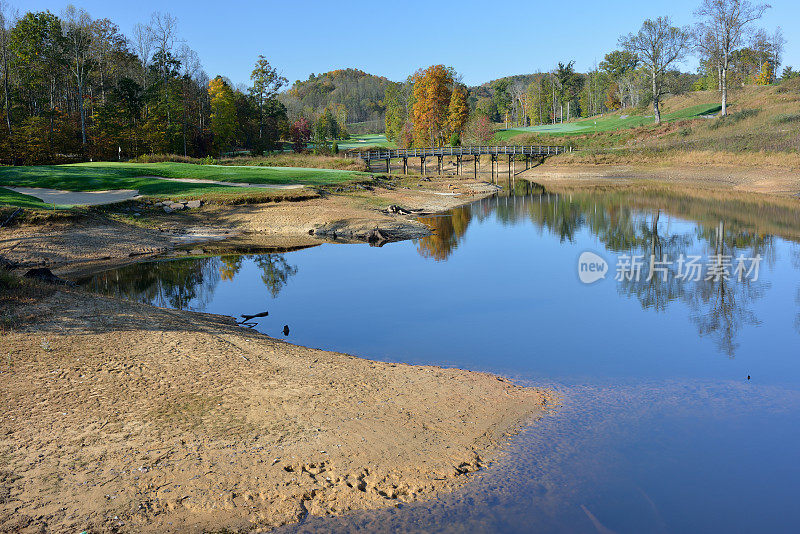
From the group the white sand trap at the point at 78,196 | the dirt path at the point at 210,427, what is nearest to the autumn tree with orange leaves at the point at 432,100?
the white sand trap at the point at 78,196

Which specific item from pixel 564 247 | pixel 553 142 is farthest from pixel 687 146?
pixel 564 247

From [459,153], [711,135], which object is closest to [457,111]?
[459,153]

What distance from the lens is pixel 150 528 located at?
548cm

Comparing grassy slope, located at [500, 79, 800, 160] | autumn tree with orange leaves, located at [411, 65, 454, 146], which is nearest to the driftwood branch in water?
grassy slope, located at [500, 79, 800, 160]

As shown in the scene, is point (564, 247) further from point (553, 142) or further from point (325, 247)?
point (553, 142)

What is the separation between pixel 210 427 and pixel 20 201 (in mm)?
20518

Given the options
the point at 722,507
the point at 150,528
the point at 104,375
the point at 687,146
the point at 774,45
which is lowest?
the point at 722,507

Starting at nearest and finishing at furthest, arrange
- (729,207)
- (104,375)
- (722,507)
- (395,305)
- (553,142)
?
(722,507) → (104,375) → (395,305) → (729,207) → (553,142)

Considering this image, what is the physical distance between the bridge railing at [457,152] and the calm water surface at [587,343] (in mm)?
33170

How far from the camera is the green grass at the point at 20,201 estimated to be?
73.3 feet

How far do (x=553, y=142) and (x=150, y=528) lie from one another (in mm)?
75551

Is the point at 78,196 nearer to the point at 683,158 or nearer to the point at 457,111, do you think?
the point at 683,158

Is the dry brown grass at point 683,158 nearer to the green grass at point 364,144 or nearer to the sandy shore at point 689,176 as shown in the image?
the sandy shore at point 689,176

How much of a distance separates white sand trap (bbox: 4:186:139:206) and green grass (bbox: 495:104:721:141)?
61009 mm
